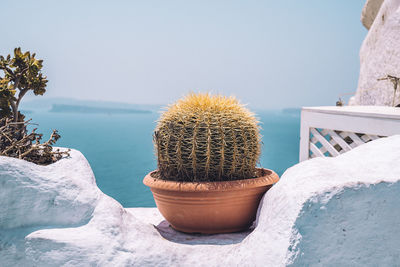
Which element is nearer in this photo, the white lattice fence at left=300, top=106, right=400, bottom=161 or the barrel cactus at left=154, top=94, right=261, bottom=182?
the barrel cactus at left=154, top=94, right=261, bottom=182

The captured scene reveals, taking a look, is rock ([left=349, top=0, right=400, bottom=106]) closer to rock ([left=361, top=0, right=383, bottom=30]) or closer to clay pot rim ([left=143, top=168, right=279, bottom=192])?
rock ([left=361, top=0, right=383, bottom=30])

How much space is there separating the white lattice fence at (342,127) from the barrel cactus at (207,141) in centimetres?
108

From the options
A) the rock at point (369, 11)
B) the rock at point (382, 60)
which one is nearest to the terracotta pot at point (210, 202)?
the rock at point (382, 60)

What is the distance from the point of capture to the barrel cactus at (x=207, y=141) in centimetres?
247

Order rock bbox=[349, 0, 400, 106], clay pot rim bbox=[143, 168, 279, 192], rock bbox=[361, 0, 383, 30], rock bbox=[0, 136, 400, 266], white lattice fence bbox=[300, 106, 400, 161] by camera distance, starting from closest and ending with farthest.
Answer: rock bbox=[0, 136, 400, 266], clay pot rim bbox=[143, 168, 279, 192], white lattice fence bbox=[300, 106, 400, 161], rock bbox=[349, 0, 400, 106], rock bbox=[361, 0, 383, 30]

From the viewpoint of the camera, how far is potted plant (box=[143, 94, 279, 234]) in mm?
2471

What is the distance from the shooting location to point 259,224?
2203 millimetres

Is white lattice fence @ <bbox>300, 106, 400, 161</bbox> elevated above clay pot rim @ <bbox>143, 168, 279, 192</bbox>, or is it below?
above

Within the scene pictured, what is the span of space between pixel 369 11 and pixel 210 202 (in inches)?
299

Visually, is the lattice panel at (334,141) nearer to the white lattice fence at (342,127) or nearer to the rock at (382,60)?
the white lattice fence at (342,127)

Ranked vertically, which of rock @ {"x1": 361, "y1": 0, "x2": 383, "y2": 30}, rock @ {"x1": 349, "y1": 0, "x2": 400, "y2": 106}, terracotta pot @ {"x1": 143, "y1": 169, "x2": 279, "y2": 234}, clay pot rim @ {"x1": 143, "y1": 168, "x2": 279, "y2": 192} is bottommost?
terracotta pot @ {"x1": 143, "y1": 169, "x2": 279, "y2": 234}

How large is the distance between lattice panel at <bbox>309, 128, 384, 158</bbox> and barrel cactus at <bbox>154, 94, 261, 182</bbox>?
1132 millimetres

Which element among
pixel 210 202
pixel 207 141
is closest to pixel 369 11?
pixel 207 141

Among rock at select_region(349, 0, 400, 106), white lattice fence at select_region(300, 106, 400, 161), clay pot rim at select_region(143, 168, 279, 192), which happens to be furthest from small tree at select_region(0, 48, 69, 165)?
rock at select_region(349, 0, 400, 106)
